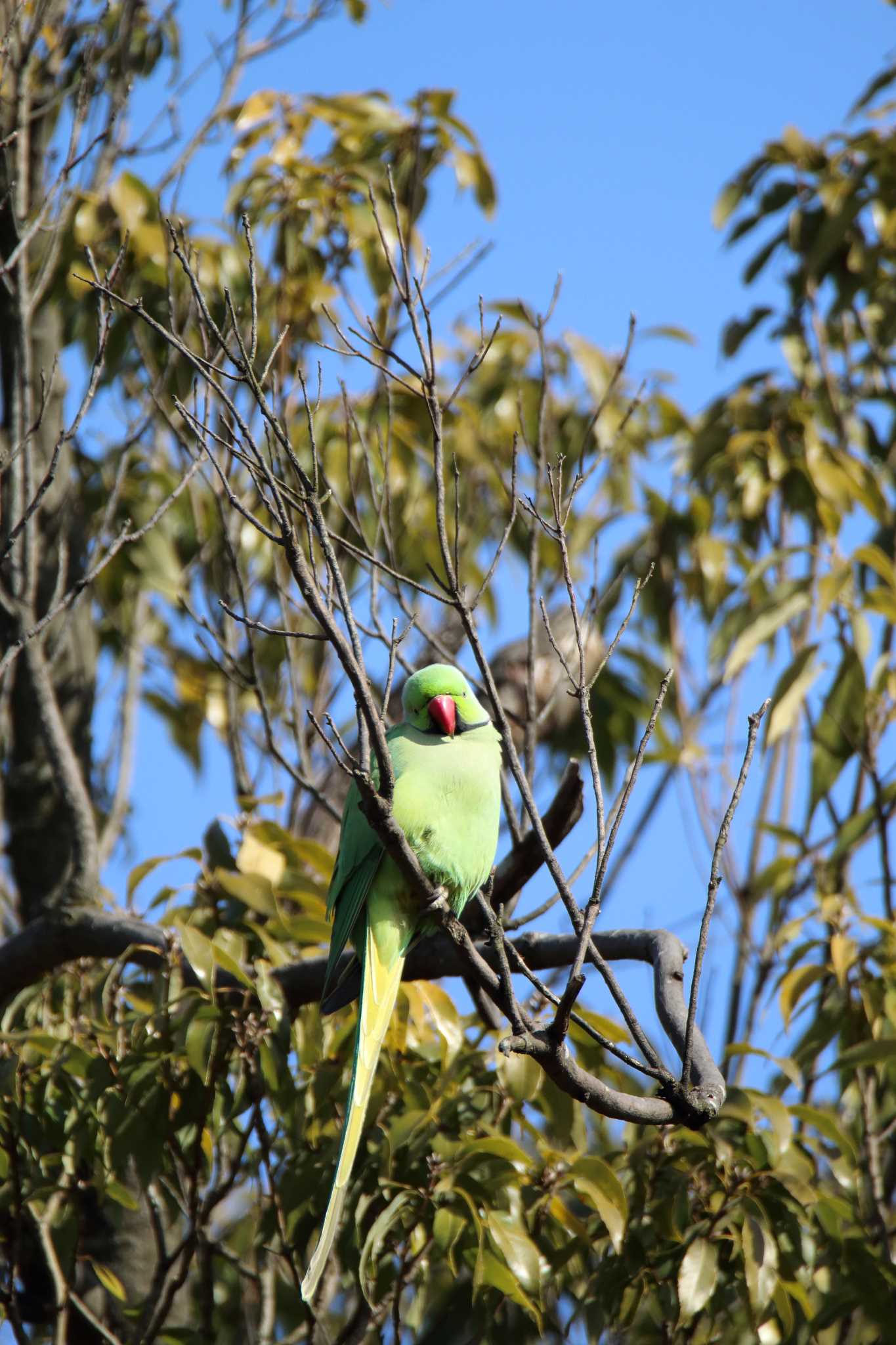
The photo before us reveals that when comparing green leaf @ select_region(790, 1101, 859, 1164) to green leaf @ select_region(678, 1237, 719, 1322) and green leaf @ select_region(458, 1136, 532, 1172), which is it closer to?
green leaf @ select_region(678, 1237, 719, 1322)

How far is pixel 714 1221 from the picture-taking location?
95.3 inches

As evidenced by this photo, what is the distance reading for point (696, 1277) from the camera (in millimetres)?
2344

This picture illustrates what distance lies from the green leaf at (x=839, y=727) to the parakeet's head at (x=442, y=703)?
1134 millimetres

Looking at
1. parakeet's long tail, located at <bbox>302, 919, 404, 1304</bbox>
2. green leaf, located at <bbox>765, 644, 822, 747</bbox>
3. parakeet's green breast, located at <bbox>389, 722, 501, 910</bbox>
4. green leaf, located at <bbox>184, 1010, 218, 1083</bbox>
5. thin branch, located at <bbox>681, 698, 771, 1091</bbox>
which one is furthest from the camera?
green leaf, located at <bbox>765, 644, 822, 747</bbox>

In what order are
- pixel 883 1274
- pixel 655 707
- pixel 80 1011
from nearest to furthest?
pixel 655 707, pixel 883 1274, pixel 80 1011

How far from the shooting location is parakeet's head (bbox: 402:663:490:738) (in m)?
2.74

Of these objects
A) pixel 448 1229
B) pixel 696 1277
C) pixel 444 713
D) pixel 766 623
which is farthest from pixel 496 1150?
pixel 766 623

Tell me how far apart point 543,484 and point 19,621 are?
1.49 metres

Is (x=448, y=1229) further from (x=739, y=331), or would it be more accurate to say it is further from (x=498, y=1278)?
(x=739, y=331)

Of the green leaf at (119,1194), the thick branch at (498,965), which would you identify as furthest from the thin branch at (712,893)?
the green leaf at (119,1194)

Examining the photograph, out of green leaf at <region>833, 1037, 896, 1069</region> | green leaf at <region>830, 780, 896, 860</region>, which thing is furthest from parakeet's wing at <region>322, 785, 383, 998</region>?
green leaf at <region>830, 780, 896, 860</region>

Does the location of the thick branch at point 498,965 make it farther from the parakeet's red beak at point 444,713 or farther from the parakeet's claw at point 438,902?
the parakeet's red beak at point 444,713

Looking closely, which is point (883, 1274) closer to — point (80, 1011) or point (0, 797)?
point (80, 1011)

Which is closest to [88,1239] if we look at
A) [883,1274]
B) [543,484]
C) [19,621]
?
[19,621]
